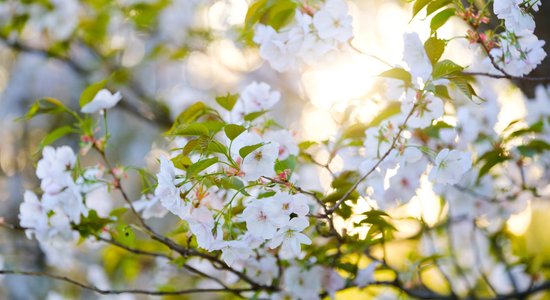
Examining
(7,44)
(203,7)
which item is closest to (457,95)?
(203,7)

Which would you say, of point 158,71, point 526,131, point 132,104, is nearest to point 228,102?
point 526,131

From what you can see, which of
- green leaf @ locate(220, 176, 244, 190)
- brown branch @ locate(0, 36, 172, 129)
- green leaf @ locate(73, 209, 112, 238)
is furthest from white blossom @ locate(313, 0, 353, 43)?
brown branch @ locate(0, 36, 172, 129)

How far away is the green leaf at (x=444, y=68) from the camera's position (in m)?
0.91

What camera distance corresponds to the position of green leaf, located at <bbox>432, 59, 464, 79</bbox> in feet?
2.98

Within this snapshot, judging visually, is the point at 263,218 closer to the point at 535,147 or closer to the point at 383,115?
the point at 383,115

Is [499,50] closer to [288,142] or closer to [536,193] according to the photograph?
[288,142]

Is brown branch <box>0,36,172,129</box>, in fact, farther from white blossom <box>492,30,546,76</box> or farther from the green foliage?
white blossom <box>492,30,546,76</box>

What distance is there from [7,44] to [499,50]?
7.04 feet

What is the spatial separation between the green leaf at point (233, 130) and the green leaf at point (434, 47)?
0.31 m

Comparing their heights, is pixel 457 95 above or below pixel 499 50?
below

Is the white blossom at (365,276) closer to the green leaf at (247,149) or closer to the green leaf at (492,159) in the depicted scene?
the green leaf at (492,159)

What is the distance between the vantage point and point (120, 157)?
4.45 metres

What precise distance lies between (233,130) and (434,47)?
1.09ft

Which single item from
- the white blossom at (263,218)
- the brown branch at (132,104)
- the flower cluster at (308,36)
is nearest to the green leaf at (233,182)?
the white blossom at (263,218)
